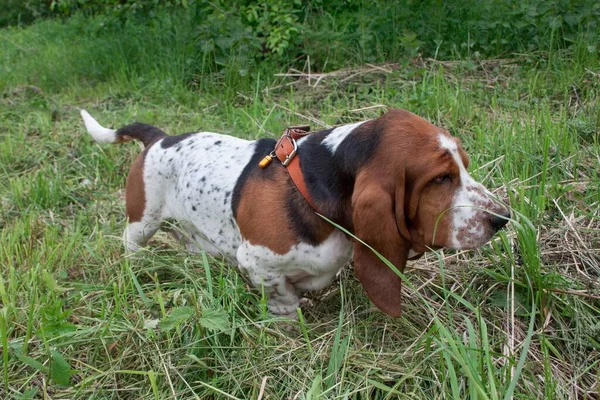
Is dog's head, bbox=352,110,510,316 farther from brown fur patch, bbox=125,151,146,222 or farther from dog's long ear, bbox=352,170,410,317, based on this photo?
brown fur patch, bbox=125,151,146,222

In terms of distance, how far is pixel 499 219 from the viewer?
265 cm

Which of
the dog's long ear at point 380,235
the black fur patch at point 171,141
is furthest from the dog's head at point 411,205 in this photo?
the black fur patch at point 171,141

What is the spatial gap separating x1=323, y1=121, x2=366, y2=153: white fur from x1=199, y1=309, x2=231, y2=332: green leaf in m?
0.89

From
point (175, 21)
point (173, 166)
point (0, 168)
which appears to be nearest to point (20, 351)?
point (173, 166)

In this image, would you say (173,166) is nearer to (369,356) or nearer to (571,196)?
(369,356)

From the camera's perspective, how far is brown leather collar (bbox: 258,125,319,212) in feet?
9.78

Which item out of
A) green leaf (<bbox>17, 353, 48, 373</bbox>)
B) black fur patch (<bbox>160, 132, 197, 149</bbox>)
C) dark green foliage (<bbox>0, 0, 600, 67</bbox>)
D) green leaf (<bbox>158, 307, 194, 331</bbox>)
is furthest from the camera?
dark green foliage (<bbox>0, 0, 600, 67</bbox>)

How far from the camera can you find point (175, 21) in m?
7.70

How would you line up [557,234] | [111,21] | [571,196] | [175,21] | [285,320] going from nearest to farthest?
1. [285,320]
2. [557,234]
3. [571,196]
4. [175,21]
5. [111,21]

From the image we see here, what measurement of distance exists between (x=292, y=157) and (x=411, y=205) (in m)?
0.66

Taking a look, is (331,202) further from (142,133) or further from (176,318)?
(142,133)

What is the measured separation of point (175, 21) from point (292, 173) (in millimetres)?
5274

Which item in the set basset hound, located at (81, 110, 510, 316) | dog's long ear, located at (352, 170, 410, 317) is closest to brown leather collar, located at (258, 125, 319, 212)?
basset hound, located at (81, 110, 510, 316)

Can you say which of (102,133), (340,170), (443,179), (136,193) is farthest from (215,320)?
(102,133)
